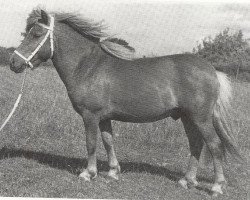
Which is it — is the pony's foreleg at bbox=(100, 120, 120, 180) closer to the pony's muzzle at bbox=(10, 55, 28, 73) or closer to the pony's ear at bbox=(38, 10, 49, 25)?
the pony's muzzle at bbox=(10, 55, 28, 73)

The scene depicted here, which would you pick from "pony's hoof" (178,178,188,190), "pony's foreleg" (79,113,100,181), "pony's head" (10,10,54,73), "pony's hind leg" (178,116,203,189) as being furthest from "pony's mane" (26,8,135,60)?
"pony's hoof" (178,178,188,190)

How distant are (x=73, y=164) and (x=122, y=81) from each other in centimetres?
188

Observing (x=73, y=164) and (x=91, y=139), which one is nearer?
(x=91, y=139)

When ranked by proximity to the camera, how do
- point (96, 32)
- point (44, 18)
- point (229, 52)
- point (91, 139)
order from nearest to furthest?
point (44, 18), point (91, 139), point (96, 32), point (229, 52)

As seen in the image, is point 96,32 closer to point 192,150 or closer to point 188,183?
point 192,150

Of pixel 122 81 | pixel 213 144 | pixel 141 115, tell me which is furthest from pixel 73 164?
pixel 213 144

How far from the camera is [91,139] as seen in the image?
5797 mm

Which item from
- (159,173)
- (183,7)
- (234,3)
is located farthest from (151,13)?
(159,173)

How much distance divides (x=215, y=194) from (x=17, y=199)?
9.59 ft

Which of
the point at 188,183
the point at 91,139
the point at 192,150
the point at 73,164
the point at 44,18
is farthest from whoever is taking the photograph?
the point at 73,164

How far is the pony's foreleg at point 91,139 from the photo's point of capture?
5715 millimetres

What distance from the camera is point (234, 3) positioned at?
6.41 m

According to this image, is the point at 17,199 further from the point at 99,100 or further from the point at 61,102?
A: the point at 61,102

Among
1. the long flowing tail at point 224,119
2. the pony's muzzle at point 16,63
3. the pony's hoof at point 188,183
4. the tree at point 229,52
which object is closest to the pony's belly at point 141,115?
the long flowing tail at point 224,119
